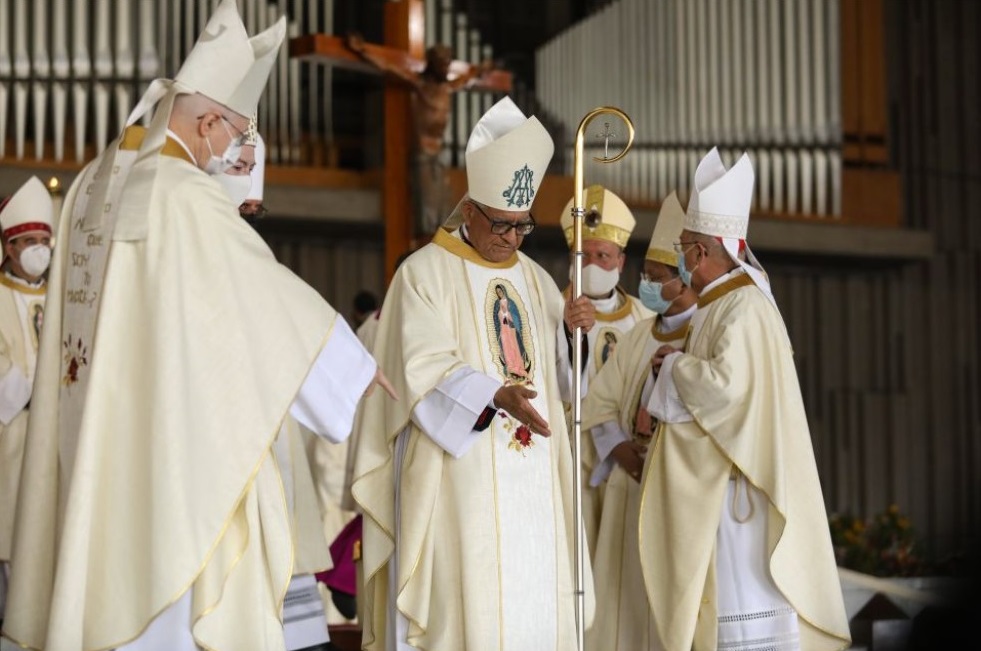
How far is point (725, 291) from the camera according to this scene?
17.0ft

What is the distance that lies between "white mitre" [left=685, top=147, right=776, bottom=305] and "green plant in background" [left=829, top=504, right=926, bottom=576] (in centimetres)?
343

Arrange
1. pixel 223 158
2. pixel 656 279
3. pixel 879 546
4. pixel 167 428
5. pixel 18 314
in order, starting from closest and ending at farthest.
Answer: pixel 167 428
pixel 223 158
pixel 656 279
pixel 18 314
pixel 879 546

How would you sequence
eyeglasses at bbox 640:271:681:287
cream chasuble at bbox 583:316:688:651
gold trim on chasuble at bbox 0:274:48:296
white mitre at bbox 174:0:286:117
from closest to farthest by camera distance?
white mitre at bbox 174:0:286:117
cream chasuble at bbox 583:316:688:651
eyeglasses at bbox 640:271:681:287
gold trim on chasuble at bbox 0:274:48:296

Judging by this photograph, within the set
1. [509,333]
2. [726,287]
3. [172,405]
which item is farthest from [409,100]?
[172,405]

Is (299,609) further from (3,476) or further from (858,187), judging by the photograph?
(858,187)

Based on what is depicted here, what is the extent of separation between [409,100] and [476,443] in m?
4.07

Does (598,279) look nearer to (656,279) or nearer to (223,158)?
(656,279)

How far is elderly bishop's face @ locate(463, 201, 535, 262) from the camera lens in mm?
4887

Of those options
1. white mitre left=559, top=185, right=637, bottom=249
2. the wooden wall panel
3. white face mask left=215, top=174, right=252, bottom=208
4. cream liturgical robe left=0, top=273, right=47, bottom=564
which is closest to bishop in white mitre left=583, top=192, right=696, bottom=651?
white mitre left=559, top=185, right=637, bottom=249

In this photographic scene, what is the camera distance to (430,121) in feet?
27.0

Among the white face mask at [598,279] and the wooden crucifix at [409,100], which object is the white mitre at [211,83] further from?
the wooden crucifix at [409,100]

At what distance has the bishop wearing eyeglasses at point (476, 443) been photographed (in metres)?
4.63

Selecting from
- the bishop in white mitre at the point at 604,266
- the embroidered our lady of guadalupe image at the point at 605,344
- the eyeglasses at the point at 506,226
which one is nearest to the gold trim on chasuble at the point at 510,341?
the eyeglasses at the point at 506,226

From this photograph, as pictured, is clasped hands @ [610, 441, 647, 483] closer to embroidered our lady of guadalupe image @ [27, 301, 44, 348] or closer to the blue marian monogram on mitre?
the blue marian monogram on mitre
